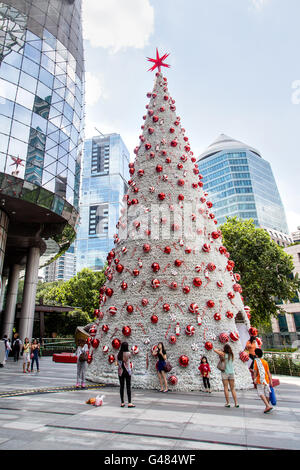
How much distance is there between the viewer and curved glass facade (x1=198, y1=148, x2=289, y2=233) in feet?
269

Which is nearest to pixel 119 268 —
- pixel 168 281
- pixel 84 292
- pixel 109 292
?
pixel 109 292

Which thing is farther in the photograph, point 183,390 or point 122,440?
point 183,390

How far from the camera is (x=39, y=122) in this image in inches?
838

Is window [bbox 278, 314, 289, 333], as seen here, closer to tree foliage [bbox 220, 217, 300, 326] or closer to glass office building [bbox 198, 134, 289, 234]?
tree foliage [bbox 220, 217, 300, 326]

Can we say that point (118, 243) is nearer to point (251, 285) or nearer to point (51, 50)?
point (251, 285)

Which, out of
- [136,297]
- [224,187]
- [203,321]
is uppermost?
[224,187]

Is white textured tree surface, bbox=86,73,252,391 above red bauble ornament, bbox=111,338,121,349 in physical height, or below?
above

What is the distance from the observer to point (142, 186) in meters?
11.1

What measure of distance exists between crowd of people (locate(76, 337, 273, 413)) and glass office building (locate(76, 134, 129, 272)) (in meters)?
91.0

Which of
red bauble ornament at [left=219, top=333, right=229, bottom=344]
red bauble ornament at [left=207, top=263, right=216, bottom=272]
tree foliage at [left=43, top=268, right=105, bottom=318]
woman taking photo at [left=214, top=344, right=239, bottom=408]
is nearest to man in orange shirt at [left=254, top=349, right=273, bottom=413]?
woman taking photo at [left=214, top=344, right=239, bottom=408]

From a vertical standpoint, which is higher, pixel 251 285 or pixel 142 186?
pixel 142 186
